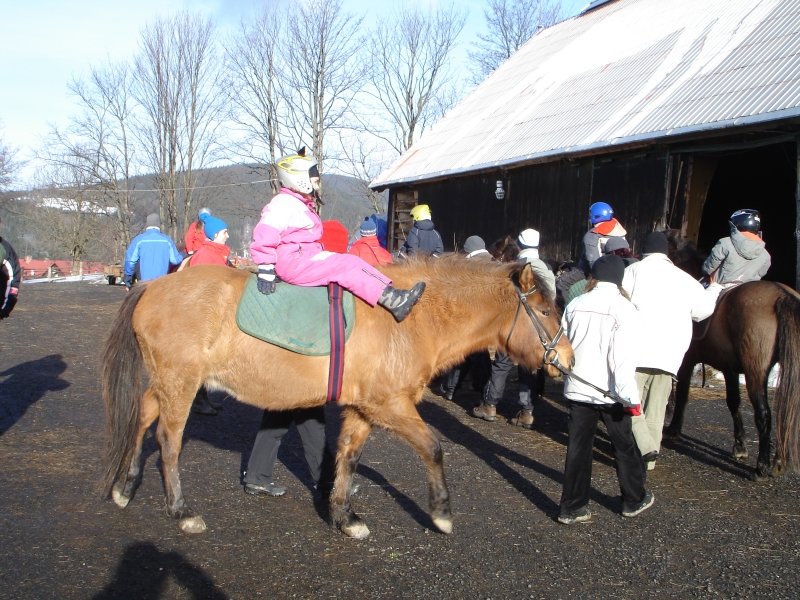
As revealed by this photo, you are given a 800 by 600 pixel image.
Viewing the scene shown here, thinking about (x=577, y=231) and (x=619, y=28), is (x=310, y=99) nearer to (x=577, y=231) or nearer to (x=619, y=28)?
(x=619, y=28)

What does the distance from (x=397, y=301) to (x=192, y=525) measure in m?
2.02

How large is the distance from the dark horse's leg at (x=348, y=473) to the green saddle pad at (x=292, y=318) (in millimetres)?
624

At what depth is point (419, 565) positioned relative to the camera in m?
4.48

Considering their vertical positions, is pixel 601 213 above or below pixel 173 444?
above

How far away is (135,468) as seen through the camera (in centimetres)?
537

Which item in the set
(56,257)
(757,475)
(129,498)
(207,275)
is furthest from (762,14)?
(56,257)

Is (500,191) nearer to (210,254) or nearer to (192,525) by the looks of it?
(210,254)

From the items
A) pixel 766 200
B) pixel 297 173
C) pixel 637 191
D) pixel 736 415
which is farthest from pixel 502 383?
pixel 766 200

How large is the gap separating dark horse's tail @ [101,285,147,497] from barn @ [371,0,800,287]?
8388mm

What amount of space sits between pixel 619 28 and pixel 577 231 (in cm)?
712

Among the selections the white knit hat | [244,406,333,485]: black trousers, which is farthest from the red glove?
the white knit hat

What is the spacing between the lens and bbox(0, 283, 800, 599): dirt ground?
4.21 meters

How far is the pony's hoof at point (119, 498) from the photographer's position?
5277 mm

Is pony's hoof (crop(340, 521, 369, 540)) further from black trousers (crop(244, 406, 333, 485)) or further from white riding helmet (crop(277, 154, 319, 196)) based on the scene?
white riding helmet (crop(277, 154, 319, 196))
